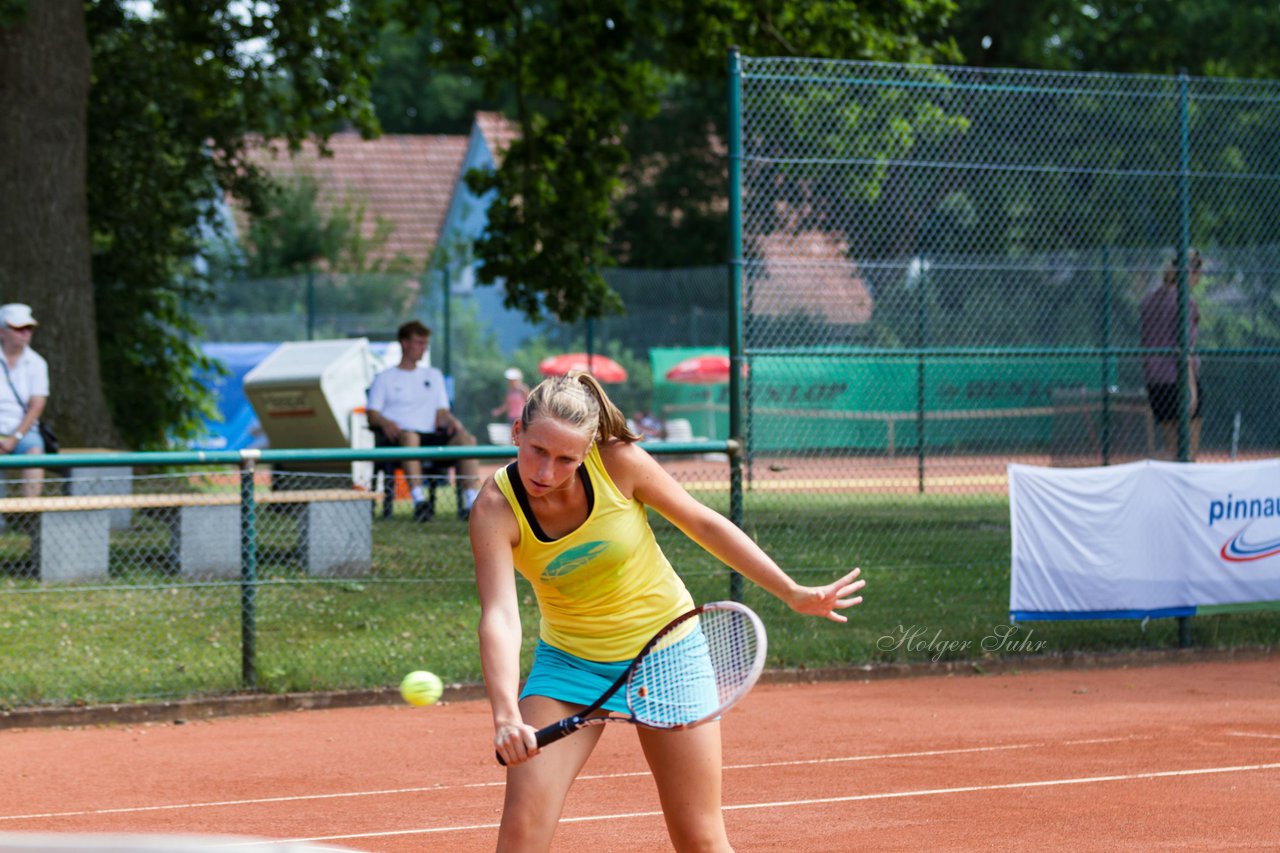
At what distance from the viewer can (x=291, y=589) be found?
33.3 ft

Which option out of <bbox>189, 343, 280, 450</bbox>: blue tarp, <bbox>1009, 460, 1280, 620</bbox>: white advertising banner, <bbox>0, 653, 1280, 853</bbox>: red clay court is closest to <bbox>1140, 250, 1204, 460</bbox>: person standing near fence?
<bbox>1009, 460, 1280, 620</bbox>: white advertising banner

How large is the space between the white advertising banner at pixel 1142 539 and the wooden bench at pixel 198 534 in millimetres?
4229

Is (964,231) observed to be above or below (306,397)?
above

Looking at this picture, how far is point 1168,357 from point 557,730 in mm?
8321

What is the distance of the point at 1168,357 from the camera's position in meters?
11.2

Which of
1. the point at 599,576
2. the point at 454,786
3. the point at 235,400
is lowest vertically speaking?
the point at 454,786

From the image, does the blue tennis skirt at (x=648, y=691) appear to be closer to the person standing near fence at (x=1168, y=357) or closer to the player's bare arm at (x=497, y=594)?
the player's bare arm at (x=497, y=594)

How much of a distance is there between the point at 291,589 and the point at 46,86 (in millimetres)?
5776

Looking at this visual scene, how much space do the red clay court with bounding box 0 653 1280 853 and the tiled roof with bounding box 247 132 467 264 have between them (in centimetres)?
3446

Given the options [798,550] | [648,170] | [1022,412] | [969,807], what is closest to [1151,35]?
[648,170]

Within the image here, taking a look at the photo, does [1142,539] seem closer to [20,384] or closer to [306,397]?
[20,384]

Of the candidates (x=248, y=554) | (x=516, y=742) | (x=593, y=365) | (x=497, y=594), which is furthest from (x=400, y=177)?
(x=516, y=742)

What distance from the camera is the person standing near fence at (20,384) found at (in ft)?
37.2

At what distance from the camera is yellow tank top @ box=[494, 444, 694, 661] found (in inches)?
168
